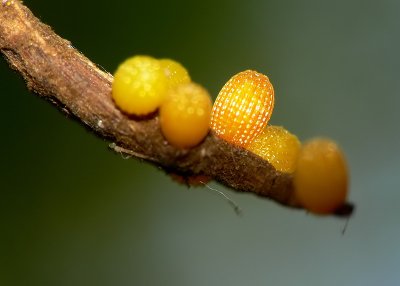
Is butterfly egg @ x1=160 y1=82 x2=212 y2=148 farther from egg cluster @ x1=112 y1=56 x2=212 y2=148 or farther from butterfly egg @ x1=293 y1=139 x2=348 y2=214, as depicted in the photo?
butterfly egg @ x1=293 y1=139 x2=348 y2=214

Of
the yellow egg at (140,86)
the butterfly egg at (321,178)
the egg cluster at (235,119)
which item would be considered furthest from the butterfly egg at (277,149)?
the yellow egg at (140,86)

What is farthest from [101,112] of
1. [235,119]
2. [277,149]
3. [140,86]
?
[277,149]

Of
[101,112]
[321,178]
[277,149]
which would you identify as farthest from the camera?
[277,149]

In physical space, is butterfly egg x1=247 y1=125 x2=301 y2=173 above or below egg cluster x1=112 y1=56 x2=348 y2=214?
below

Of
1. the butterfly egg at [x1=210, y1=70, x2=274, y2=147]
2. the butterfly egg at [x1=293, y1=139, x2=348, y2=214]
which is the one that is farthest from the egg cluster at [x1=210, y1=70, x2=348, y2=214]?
the butterfly egg at [x1=293, y1=139, x2=348, y2=214]

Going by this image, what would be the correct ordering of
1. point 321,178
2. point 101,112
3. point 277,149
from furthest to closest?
point 277,149
point 101,112
point 321,178

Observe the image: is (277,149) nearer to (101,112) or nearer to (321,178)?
(321,178)

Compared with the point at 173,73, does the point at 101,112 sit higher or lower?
lower
